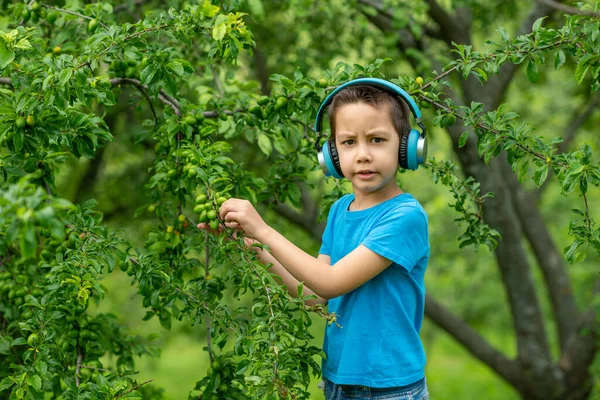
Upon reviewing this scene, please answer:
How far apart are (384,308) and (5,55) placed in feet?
4.97

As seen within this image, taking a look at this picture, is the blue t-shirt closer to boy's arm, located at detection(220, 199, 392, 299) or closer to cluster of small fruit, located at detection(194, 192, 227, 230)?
boy's arm, located at detection(220, 199, 392, 299)

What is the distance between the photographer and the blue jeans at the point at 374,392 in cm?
229

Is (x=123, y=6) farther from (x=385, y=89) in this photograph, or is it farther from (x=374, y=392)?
(x=374, y=392)

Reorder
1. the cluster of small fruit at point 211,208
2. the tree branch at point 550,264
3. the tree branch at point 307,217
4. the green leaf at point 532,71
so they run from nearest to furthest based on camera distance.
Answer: the cluster of small fruit at point 211,208 < the green leaf at point 532,71 < the tree branch at point 307,217 < the tree branch at point 550,264

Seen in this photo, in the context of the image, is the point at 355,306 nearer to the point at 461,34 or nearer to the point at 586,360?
the point at 461,34

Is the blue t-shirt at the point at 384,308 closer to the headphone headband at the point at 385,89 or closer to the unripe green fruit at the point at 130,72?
the headphone headband at the point at 385,89

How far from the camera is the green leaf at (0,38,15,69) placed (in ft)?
7.56

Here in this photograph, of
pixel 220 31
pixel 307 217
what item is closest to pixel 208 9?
pixel 220 31

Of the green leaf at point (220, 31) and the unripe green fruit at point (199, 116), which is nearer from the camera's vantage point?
the green leaf at point (220, 31)

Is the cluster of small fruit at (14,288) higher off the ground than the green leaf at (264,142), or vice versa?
the green leaf at (264,142)

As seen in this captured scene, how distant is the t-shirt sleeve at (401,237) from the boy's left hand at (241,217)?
0.35 meters

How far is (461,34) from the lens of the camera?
532 cm

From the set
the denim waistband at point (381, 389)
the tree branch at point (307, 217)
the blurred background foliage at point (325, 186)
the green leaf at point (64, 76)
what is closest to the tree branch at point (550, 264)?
the blurred background foliage at point (325, 186)

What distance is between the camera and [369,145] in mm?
2324
